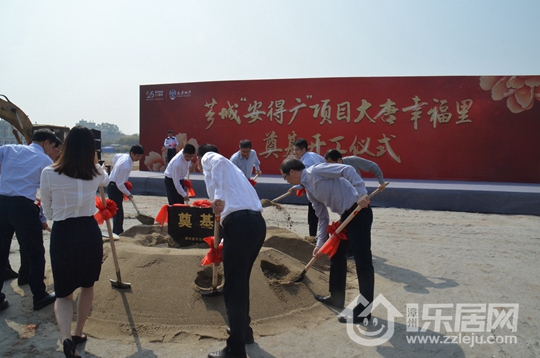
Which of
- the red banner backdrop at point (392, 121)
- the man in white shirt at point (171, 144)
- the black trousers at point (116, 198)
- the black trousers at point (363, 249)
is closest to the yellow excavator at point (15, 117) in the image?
the man in white shirt at point (171, 144)

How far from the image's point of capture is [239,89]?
13609 millimetres

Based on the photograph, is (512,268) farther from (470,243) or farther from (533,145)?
(533,145)

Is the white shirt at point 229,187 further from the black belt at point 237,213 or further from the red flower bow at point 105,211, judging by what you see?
the red flower bow at point 105,211

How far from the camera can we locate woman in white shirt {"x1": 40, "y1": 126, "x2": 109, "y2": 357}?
2.64m

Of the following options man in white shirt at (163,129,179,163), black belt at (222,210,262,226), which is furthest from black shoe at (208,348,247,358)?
man in white shirt at (163,129,179,163)

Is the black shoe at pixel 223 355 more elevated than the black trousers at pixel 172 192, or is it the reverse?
the black trousers at pixel 172 192

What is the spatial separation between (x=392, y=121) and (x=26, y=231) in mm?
10688

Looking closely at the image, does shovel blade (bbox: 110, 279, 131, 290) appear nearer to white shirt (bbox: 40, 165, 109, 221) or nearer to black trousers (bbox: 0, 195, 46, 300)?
black trousers (bbox: 0, 195, 46, 300)

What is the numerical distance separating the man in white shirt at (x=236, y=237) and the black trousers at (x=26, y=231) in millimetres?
1835

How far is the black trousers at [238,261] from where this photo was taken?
2.64m

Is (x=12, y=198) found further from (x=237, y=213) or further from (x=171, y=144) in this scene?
(x=171, y=144)

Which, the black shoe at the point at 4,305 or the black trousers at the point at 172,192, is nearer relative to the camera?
the black shoe at the point at 4,305

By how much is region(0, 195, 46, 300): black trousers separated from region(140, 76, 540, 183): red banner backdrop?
32.4 ft

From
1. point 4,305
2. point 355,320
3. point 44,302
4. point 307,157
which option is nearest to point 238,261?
→ point 355,320
